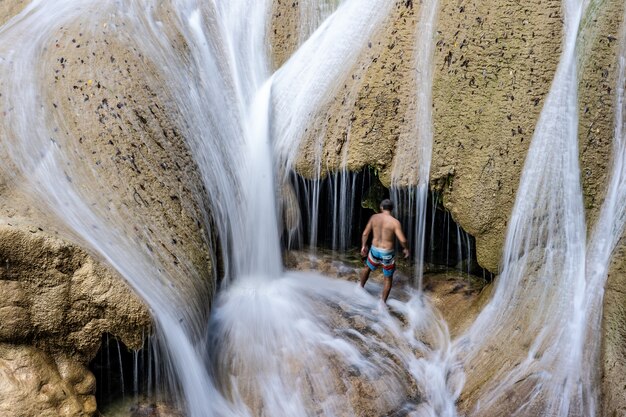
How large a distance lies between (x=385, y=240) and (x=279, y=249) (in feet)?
5.07

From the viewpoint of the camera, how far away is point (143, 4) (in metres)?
8.20

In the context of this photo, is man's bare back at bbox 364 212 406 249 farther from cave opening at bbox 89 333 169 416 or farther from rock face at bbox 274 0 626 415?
cave opening at bbox 89 333 169 416

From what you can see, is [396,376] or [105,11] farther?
[105,11]

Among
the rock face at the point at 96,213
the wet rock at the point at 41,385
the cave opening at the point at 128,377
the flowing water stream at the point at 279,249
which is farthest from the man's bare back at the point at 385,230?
the wet rock at the point at 41,385

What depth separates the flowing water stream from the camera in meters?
5.93

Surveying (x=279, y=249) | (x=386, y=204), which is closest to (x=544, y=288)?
(x=386, y=204)

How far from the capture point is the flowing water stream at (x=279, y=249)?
19.4ft

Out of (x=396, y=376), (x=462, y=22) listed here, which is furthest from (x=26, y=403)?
(x=462, y=22)

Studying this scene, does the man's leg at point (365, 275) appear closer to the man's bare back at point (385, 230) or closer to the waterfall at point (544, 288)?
the man's bare back at point (385, 230)

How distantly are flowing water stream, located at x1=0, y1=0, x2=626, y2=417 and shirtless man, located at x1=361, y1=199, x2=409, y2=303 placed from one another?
43 cm

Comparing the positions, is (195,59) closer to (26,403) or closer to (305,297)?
(305,297)

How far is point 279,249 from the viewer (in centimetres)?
796

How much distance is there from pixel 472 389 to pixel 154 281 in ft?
11.4

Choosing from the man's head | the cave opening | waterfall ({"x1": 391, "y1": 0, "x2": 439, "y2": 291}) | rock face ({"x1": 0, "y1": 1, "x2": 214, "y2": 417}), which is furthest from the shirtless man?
the cave opening
